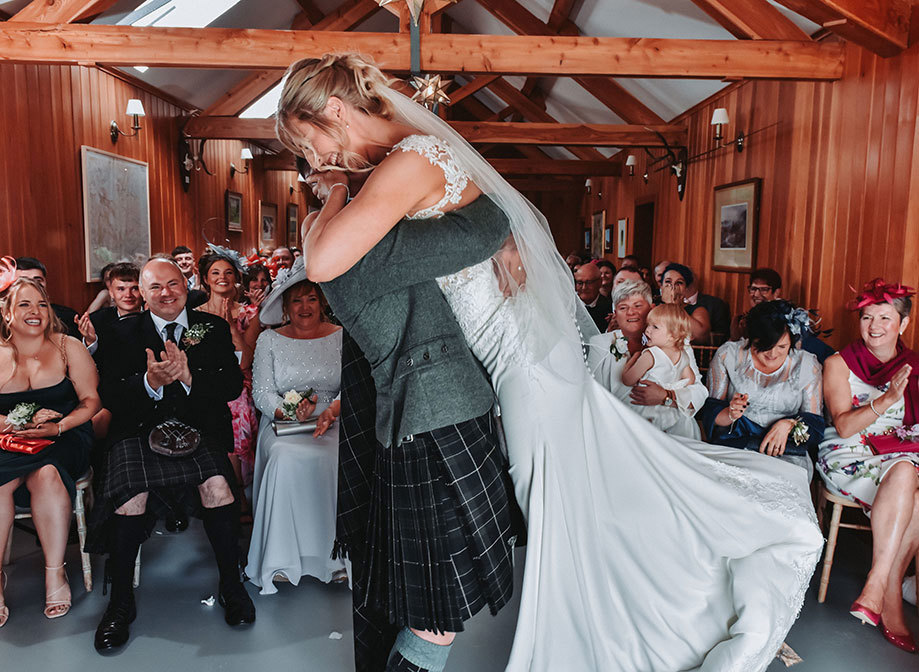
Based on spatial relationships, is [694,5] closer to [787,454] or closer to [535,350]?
[787,454]

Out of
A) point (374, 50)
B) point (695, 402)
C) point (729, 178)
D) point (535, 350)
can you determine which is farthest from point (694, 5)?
point (535, 350)

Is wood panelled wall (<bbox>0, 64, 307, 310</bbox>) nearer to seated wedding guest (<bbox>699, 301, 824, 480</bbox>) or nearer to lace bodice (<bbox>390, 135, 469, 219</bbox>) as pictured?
lace bodice (<bbox>390, 135, 469, 219</bbox>)

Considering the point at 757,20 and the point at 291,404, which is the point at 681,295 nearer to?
the point at 757,20

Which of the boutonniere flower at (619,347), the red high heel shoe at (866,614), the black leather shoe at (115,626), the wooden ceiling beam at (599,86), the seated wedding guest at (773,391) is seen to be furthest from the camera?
the wooden ceiling beam at (599,86)

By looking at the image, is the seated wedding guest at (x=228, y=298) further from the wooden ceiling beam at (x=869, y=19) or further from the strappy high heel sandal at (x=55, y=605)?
the wooden ceiling beam at (x=869, y=19)

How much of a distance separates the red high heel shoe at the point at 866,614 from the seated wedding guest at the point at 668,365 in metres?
0.84

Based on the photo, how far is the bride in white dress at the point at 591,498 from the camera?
1568mm

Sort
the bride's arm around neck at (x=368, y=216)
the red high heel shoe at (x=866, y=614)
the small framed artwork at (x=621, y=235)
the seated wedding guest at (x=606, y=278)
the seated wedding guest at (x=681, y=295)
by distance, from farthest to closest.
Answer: the small framed artwork at (x=621, y=235), the seated wedding guest at (x=606, y=278), the seated wedding guest at (x=681, y=295), the red high heel shoe at (x=866, y=614), the bride's arm around neck at (x=368, y=216)

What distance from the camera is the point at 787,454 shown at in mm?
2895

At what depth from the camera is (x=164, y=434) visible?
262cm

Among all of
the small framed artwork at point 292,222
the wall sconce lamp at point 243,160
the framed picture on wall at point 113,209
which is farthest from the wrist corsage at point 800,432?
the small framed artwork at point 292,222

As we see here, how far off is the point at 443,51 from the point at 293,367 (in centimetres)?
267

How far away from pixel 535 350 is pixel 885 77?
3.57 metres

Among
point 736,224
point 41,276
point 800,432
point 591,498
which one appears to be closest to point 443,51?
point 41,276
